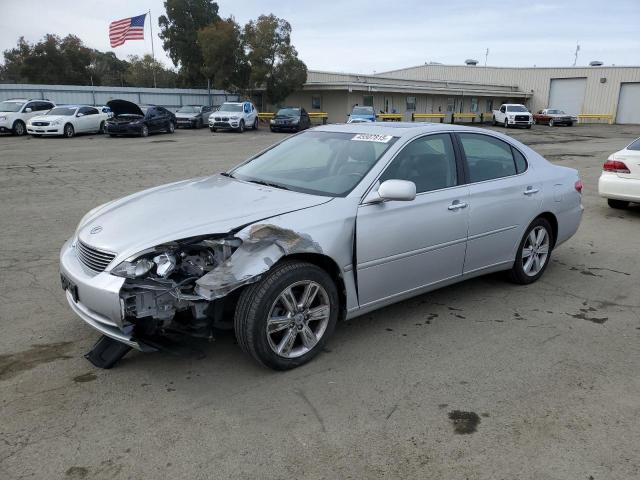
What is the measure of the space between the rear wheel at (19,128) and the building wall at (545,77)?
32.1m

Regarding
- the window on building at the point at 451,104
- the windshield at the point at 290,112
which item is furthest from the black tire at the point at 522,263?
the window on building at the point at 451,104

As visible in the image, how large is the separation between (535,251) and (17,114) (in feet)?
83.5

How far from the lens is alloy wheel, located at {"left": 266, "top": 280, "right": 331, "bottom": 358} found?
11.2ft

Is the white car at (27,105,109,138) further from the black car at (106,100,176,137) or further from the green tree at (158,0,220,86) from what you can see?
the green tree at (158,0,220,86)

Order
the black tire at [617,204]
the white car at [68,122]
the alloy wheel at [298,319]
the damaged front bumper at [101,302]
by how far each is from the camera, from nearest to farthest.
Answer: the damaged front bumper at [101,302], the alloy wheel at [298,319], the black tire at [617,204], the white car at [68,122]

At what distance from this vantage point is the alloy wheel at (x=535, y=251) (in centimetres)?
520

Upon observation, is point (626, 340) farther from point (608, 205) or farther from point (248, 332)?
point (608, 205)

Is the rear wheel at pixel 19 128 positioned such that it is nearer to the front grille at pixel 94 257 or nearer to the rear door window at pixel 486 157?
the front grille at pixel 94 257

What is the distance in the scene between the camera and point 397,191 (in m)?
3.67

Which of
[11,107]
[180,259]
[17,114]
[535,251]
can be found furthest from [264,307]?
[11,107]

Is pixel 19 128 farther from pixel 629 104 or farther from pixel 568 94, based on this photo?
pixel 629 104

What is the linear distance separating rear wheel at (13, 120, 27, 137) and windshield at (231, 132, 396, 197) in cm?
2390

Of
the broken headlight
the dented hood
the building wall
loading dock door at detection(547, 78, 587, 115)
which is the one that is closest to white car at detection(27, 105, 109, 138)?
the dented hood

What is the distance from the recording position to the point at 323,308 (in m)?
3.63
